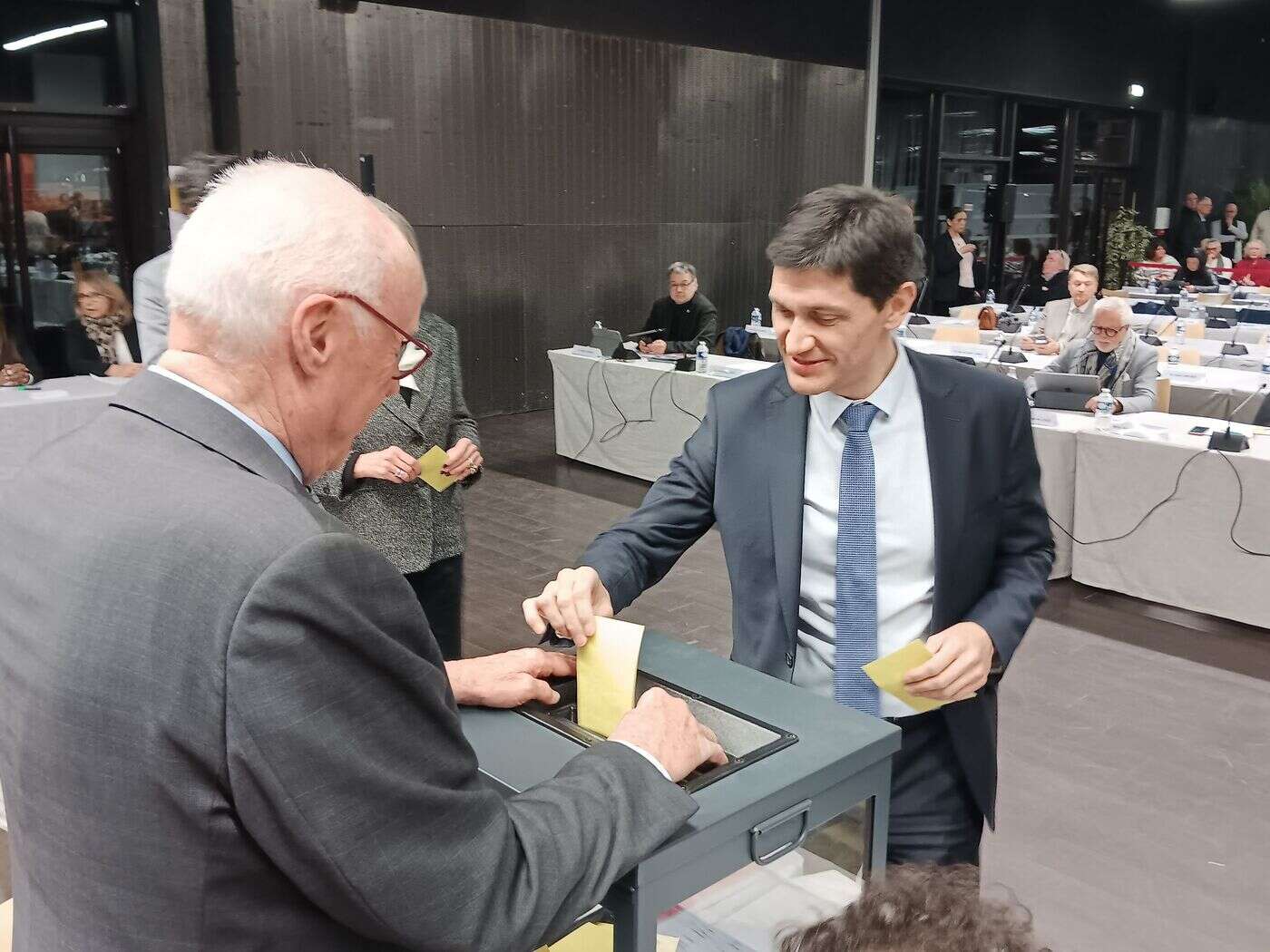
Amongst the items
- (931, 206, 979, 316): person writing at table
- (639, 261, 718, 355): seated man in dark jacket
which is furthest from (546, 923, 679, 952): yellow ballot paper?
(931, 206, 979, 316): person writing at table

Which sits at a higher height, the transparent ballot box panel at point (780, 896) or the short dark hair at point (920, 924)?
the short dark hair at point (920, 924)

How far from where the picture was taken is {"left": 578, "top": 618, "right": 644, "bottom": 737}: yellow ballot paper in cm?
123

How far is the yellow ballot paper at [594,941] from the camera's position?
3.43 feet

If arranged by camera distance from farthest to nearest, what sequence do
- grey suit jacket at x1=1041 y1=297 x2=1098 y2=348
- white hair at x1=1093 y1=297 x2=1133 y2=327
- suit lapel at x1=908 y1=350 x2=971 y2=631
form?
grey suit jacket at x1=1041 y1=297 x2=1098 y2=348, white hair at x1=1093 y1=297 x2=1133 y2=327, suit lapel at x1=908 y1=350 x2=971 y2=631

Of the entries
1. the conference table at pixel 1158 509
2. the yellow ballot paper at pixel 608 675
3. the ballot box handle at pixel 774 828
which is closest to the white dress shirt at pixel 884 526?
the yellow ballot paper at pixel 608 675

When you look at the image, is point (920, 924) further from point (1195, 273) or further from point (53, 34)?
point (1195, 273)

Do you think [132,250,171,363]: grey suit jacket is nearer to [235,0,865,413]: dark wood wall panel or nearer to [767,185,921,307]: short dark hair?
[767,185,921,307]: short dark hair

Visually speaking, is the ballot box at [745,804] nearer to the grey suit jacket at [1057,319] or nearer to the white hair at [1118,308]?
the white hair at [1118,308]

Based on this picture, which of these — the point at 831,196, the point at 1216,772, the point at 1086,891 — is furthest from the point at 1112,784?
the point at 831,196

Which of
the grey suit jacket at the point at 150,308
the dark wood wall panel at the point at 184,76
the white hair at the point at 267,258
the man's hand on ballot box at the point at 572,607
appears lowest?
the man's hand on ballot box at the point at 572,607

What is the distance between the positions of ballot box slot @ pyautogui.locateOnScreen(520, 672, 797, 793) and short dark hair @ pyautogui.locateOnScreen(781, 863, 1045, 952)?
185 millimetres

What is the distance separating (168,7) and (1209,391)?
7.28 m

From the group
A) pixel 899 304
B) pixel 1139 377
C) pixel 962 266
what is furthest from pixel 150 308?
pixel 962 266

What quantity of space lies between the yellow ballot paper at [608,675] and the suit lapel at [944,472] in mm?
593
